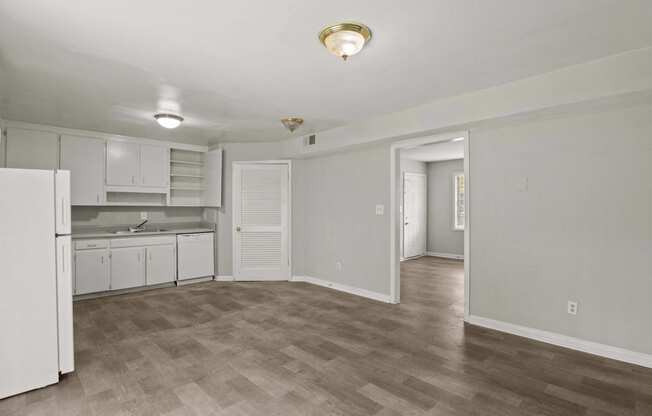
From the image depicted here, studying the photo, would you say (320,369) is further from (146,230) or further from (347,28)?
(146,230)

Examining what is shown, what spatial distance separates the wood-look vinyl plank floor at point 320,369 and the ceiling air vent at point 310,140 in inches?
94.8

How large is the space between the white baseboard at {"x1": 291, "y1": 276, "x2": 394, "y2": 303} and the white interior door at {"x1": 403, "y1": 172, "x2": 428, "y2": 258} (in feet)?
10.3

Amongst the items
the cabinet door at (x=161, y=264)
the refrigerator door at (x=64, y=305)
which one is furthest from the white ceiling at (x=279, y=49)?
the cabinet door at (x=161, y=264)

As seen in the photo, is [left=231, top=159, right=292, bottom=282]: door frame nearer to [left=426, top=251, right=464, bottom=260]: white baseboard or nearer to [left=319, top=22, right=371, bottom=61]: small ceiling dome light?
[left=319, top=22, right=371, bottom=61]: small ceiling dome light

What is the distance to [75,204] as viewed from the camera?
4891mm

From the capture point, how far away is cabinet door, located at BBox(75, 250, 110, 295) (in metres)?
4.72

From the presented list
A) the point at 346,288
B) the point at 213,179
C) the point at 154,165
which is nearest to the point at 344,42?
the point at 346,288

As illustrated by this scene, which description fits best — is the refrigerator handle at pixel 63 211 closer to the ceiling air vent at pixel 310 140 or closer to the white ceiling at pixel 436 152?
the ceiling air vent at pixel 310 140

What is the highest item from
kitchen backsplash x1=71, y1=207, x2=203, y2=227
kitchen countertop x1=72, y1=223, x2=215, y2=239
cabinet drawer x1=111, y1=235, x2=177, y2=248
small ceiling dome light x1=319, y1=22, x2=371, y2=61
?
small ceiling dome light x1=319, y1=22, x2=371, y2=61

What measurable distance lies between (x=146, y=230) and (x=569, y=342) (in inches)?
226

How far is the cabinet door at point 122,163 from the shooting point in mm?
5188

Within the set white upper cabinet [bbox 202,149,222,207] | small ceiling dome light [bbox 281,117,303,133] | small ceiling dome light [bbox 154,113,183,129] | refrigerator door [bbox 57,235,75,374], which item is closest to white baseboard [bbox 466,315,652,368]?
small ceiling dome light [bbox 281,117,303,133]

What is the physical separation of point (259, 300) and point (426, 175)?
5774 mm

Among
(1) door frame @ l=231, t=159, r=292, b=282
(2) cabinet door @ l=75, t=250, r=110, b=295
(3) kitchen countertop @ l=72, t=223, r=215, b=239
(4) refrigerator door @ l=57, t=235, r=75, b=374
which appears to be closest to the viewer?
(4) refrigerator door @ l=57, t=235, r=75, b=374
